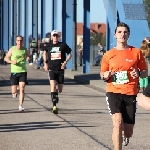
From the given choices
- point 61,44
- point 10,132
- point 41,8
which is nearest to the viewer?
point 10,132

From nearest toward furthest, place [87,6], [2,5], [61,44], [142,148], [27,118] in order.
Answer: [142,148] < [27,118] < [61,44] < [87,6] < [2,5]

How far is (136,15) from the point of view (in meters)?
22.8

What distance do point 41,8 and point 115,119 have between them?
43.5 metres

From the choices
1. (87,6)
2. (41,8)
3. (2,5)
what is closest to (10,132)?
(87,6)

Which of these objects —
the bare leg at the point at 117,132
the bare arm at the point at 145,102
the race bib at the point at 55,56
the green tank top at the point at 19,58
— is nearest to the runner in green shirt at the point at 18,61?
the green tank top at the point at 19,58

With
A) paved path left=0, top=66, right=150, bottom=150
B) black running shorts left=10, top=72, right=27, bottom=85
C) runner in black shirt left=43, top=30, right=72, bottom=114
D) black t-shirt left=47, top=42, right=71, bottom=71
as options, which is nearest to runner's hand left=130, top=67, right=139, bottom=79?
paved path left=0, top=66, right=150, bottom=150

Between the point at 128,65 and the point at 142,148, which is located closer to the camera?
the point at 128,65

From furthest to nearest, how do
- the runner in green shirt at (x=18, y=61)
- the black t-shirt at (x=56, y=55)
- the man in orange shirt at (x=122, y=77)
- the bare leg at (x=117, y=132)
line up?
the runner in green shirt at (x=18, y=61) → the black t-shirt at (x=56, y=55) → the man in orange shirt at (x=122, y=77) → the bare leg at (x=117, y=132)

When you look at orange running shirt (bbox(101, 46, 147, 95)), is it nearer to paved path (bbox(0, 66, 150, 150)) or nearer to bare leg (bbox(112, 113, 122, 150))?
bare leg (bbox(112, 113, 122, 150))

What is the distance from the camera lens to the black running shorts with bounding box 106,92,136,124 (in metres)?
8.41

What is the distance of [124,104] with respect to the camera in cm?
848

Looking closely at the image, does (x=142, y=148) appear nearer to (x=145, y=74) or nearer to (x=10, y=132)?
(x=145, y=74)

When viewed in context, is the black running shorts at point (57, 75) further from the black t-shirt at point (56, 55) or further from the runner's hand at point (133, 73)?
the runner's hand at point (133, 73)

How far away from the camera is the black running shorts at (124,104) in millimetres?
8406
